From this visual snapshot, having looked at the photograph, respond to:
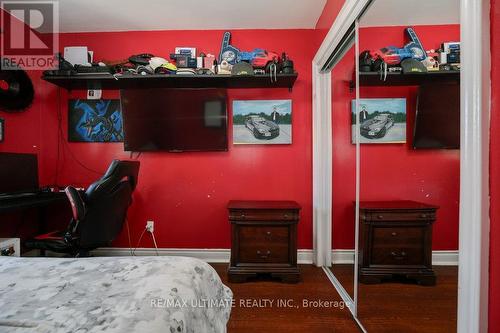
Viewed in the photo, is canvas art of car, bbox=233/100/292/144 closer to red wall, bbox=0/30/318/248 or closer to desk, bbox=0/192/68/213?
A: red wall, bbox=0/30/318/248

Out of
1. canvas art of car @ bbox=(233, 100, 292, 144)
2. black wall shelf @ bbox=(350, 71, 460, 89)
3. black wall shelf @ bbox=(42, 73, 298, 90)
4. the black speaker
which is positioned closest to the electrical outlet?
canvas art of car @ bbox=(233, 100, 292, 144)

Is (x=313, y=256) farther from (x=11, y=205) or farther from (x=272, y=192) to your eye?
(x=11, y=205)

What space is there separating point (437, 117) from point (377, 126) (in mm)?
519

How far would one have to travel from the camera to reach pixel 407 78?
1.12 metres

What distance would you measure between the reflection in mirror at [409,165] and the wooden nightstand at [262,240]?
2.13ft

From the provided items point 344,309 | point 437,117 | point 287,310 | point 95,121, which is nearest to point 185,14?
point 95,121

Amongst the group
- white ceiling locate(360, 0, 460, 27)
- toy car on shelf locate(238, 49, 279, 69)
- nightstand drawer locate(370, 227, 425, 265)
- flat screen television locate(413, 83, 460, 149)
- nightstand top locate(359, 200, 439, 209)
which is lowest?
nightstand drawer locate(370, 227, 425, 265)

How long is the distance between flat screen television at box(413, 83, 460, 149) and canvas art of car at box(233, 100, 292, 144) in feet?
5.04

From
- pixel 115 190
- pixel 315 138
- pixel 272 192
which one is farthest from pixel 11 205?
pixel 315 138

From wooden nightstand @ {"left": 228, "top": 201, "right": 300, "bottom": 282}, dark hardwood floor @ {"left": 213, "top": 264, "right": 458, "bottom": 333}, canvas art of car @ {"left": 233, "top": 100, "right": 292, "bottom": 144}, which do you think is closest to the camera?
dark hardwood floor @ {"left": 213, "top": 264, "right": 458, "bottom": 333}

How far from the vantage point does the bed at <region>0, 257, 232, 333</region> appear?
596 millimetres

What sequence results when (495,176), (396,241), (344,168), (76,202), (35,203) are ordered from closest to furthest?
1. (495,176)
2. (396,241)
3. (76,202)
4. (35,203)
5. (344,168)

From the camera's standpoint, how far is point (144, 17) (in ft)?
7.91
